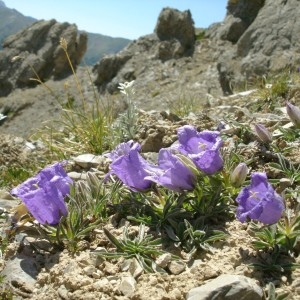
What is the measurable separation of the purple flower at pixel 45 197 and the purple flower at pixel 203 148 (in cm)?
84

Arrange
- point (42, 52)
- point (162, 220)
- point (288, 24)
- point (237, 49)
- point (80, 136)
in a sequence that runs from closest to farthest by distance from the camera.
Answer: point (162, 220) → point (80, 136) → point (288, 24) → point (237, 49) → point (42, 52)

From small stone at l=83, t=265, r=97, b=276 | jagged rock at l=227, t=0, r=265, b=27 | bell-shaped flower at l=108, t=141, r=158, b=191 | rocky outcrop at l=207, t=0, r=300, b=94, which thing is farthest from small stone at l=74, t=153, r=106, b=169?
jagged rock at l=227, t=0, r=265, b=27

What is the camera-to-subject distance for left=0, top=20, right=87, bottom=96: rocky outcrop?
4562 centimetres

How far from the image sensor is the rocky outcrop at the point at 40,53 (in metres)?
45.6

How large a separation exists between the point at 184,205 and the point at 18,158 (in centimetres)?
354

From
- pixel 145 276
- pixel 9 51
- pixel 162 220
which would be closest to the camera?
pixel 145 276

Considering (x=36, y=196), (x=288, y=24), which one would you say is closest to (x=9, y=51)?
(x=288, y=24)

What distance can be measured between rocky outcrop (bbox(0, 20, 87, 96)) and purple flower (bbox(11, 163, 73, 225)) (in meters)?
42.6

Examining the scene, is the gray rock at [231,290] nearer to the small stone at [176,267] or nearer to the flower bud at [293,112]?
the small stone at [176,267]

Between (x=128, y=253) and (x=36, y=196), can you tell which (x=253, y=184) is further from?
(x=36, y=196)

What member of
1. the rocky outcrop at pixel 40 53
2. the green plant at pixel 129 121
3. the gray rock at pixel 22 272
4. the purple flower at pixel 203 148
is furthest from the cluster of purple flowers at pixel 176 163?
the rocky outcrop at pixel 40 53

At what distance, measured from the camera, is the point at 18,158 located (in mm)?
6090

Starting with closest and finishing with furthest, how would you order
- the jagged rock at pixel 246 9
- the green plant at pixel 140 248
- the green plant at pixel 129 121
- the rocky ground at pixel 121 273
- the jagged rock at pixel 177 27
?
the rocky ground at pixel 121 273 → the green plant at pixel 140 248 → the green plant at pixel 129 121 → the jagged rock at pixel 246 9 → the jagged rock at pixel 177 27

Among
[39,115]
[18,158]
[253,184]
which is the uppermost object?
[253,184]
